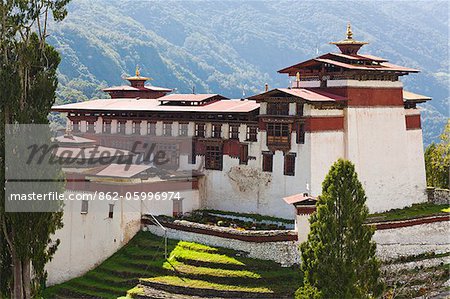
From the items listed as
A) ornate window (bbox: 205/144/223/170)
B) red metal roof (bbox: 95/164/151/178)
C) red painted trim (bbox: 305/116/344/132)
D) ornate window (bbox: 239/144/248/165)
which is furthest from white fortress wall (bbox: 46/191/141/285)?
red painted trim (bbox: 305/116/344/132)

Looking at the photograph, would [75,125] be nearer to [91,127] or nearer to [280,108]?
[91,127]

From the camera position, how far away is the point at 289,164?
40.6m

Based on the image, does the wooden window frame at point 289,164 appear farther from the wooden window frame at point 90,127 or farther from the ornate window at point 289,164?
the wooden window frame at point 90,127

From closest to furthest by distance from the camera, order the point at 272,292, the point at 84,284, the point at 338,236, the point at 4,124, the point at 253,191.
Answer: the point at 4,124 < the point at 338,236 < the point at 272,292 < the point at 84,284 < the point at 253,191

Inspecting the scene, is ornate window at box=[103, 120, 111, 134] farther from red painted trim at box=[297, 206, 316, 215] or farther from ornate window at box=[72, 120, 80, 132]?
red painted trim at box=[297, 206, 316, 215]

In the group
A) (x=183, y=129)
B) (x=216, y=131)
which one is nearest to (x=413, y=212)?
(x=216, y=131)

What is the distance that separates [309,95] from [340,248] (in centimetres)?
1226

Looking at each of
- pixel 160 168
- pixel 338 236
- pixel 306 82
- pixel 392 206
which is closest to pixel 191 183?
pixel 160 168

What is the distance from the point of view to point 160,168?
44.9 meters

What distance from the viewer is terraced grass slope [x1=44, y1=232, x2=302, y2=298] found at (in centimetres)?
3484

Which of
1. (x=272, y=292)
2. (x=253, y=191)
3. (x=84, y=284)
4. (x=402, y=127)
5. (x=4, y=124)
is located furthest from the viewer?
(x=402, y=127)

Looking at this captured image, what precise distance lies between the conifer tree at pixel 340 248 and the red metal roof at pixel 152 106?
41.1 ft

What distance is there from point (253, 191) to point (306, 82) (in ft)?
22.6

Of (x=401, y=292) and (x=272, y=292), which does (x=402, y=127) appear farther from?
(x=272, y=292)
